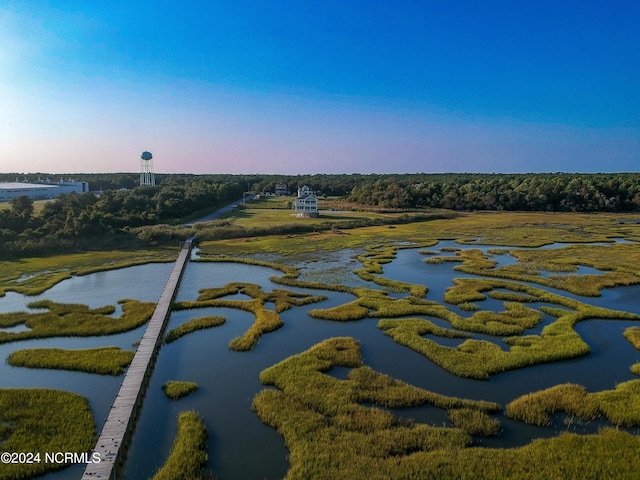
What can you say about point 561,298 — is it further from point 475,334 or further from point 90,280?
point 90,280

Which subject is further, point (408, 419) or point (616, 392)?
point (616, 392)

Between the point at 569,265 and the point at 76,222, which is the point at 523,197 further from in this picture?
the point at 76,222

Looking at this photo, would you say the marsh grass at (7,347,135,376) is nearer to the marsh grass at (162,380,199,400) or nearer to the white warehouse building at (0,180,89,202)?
the marsh grass at (162,380,199,400)

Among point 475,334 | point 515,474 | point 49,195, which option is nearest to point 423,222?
point 475,334

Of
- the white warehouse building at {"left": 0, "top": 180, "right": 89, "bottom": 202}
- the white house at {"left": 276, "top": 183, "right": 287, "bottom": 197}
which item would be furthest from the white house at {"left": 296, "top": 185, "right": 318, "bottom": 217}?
the white house at {"left": 276, "top": 183, "right": 287, "bottom": 197}

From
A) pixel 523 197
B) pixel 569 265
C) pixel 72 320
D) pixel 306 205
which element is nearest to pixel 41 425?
pixel 72 320

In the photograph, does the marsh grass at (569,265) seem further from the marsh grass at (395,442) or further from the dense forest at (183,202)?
the dense forest at (183,202)
